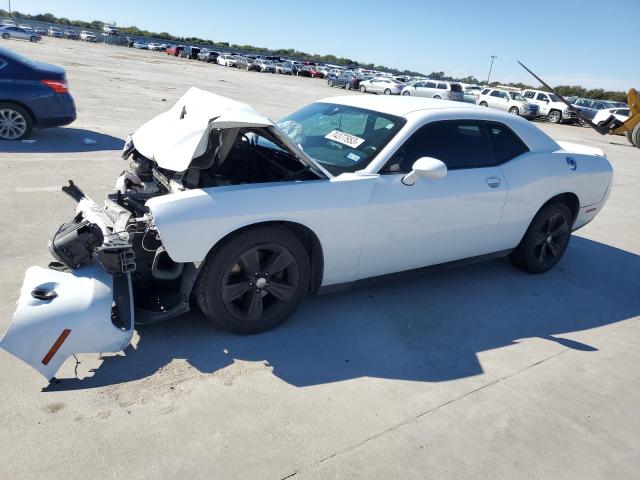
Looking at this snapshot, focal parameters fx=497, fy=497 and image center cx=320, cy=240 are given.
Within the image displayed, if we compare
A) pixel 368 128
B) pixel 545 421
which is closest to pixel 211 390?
pixel 545 421

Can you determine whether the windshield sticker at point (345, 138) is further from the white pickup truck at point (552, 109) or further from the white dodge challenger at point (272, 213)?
the white pickup truck at point (552, 109)

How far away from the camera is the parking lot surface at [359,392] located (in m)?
2.38

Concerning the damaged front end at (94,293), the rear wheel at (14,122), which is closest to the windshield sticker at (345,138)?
the damaged front end at (94,293)

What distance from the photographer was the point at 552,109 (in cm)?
2873

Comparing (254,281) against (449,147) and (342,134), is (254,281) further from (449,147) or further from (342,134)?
(449,147)

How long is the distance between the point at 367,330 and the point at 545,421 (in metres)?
1.27

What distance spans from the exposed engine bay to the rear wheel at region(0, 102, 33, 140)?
5118 millimetres

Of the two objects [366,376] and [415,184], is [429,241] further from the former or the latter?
[366,376]

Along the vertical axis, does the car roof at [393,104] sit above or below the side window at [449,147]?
above

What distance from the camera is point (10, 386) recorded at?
2.63m

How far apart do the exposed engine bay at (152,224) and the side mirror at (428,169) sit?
73 centimetres

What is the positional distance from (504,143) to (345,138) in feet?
5.03

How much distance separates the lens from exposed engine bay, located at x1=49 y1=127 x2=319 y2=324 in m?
2.95

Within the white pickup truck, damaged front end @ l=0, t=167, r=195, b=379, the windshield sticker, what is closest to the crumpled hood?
damaged front end @ l=0, t=167, r=195, b=379
